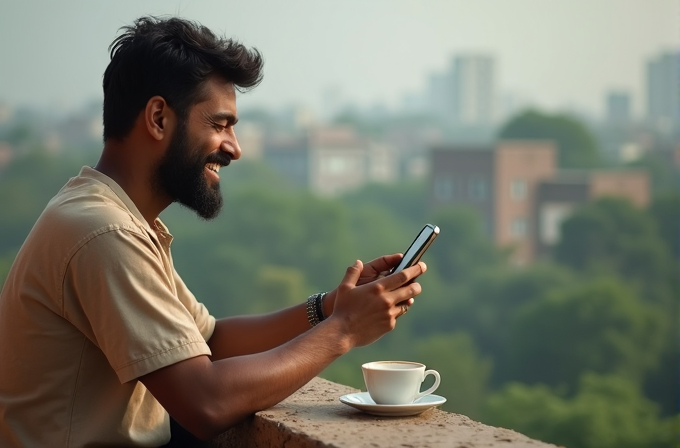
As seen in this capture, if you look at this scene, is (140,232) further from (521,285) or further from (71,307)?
(521,285)

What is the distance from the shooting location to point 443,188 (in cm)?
6241

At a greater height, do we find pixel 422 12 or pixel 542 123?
pixel 422 12

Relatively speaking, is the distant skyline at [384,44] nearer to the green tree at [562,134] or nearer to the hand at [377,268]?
the green tree at [562,134]

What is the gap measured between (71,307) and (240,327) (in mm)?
652

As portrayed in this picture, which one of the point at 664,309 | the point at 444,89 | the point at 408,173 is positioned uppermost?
the point at 444,89

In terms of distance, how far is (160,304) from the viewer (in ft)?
5.98

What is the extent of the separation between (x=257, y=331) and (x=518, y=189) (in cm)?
5908

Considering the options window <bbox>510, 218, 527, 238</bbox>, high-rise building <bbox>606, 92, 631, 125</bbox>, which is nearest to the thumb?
window <bbox>510, 218, 527, 238</bbox>

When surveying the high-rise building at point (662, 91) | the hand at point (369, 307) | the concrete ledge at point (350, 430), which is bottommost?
the concrete ledge at point (350, 430)

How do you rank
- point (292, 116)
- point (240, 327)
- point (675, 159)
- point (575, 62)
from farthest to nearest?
point (575, 62), point (292, 116), point (675, 159), point (240, 327)

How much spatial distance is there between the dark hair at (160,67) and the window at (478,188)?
5925 cm

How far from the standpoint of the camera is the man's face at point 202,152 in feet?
6.85

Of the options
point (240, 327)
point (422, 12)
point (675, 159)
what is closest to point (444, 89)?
point (422, 12)

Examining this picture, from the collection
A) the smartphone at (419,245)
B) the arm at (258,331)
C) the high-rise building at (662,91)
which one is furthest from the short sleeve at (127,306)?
the high-rise building at (662,91)
